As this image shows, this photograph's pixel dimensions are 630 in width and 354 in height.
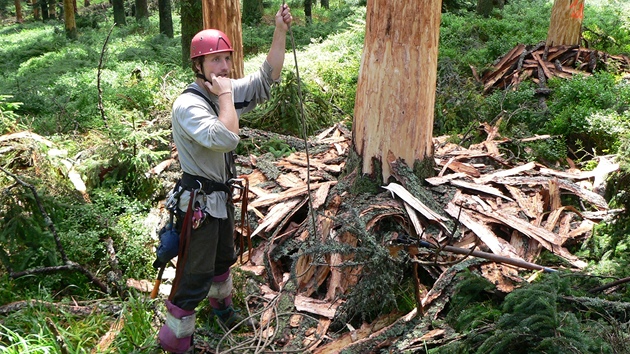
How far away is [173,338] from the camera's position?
3828 millimetres

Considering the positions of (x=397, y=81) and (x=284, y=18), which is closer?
(x=284, y=18)

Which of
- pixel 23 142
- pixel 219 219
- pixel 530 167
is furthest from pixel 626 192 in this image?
pixel 23 142

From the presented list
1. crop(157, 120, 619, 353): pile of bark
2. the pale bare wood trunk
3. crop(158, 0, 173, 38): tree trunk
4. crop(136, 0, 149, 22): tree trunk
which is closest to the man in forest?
crop(157, 120, 619, 353): pile of bark

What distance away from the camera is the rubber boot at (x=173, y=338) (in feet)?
Result: 12.6

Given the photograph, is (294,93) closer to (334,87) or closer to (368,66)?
(334,87)

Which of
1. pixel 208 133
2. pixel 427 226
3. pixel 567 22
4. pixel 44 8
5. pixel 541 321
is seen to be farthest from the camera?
pixel 44 8

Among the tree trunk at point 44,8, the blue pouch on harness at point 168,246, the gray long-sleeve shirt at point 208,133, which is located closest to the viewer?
the gray long-sleeve shirt at point 208,133

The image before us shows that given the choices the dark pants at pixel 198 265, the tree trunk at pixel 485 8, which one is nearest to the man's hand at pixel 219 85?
the dark pants at pixel 198 265

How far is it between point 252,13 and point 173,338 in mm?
16570

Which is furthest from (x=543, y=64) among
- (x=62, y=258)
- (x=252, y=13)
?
(x=252, y=13)

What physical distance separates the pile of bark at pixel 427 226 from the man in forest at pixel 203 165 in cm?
66

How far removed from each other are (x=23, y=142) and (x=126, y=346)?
3.17m

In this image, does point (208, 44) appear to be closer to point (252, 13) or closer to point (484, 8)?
point (484, 8)

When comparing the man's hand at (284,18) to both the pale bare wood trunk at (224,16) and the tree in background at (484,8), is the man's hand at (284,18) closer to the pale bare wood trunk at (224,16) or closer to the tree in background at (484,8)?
the pale bare wood trunk at (224,16)
